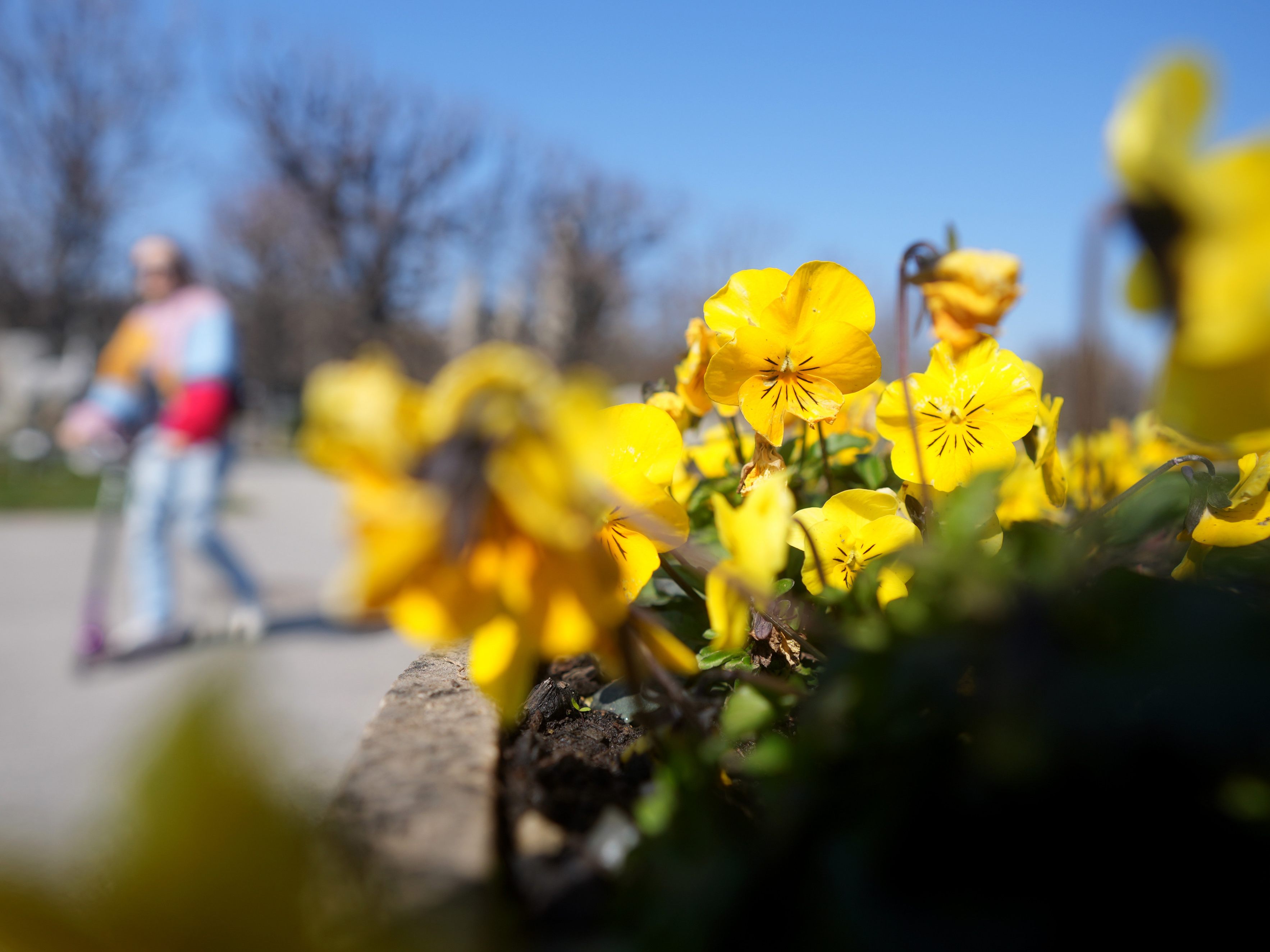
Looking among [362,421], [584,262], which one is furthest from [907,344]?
[584,262]

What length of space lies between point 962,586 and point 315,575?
252 inches

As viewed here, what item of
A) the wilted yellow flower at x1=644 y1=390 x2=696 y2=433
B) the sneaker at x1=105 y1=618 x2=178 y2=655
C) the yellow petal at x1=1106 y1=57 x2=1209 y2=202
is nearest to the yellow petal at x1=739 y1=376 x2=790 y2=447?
the wilted yellow flower at x1=644 y1=390 x2=696 y2=433

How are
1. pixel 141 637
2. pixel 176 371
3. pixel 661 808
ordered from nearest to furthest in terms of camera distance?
pixel 661 808, pixel 176 371, pixel 141 637

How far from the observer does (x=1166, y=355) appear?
430mm

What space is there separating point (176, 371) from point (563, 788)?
3686 millimetres

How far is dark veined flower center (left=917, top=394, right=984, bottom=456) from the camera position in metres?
0.86

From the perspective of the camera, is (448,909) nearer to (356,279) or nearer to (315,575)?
(315,575)

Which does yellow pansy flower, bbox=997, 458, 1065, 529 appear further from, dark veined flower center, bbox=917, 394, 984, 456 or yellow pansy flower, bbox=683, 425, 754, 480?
yellow pansy flower, bbox=683, 425, 754, 480

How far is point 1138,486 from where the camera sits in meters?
0.67

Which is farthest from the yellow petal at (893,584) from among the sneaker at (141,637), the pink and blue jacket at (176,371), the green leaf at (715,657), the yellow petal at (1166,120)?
the sneaker at (141,637)

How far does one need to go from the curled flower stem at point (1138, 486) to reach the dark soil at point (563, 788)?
17.0 inches

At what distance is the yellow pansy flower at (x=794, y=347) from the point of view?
0.78 metres

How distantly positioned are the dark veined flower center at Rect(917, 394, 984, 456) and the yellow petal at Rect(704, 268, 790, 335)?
0.21 meters

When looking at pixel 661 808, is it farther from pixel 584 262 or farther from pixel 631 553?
pixel 584 262
